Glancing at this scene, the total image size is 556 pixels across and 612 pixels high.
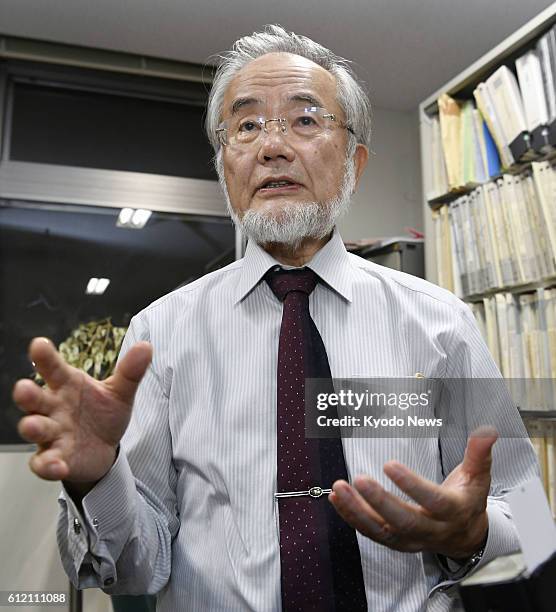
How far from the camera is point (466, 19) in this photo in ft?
8.00

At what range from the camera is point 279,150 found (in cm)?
99

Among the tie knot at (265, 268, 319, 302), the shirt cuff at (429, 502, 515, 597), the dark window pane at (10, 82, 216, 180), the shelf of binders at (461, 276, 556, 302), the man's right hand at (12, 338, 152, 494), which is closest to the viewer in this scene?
the shirt cuff at (429, 502, 515, 597)

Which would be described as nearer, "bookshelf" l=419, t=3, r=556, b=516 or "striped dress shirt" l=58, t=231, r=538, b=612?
"striped dress shirt" l=58, t=231, r=538, b=612

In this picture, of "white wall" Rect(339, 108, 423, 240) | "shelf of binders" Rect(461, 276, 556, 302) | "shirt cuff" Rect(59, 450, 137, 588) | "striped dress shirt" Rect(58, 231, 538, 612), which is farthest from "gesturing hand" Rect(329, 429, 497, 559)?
"white wall" Rect(339, 108, 423, 240)

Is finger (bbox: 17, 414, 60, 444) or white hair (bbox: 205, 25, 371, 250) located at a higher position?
white hair (bbox: 205, 25, 371, 250)

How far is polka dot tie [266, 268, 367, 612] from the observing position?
72 centimetres

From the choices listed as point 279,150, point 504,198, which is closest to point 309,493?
point 279,150

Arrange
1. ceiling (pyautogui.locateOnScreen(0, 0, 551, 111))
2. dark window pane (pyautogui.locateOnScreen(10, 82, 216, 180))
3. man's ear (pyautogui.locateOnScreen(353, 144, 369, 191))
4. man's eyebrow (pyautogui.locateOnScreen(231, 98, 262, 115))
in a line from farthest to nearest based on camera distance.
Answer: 1. dark window pane (pyautogui.locateOnScreen(10, 82, 216, 180))
2. ceiling (pyautogui.locateOnScreen(0, 0, 551, 111))
3. man's ear (pyautogui.locateOnScreen(353, 144, 369, 191))
4. man's eyebrow (pyautogui.locateOnScreen(231, 98, 262, 115))

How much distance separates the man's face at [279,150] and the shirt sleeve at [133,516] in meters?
0.30

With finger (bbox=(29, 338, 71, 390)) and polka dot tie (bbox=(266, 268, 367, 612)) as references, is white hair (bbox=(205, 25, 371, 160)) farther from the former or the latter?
finger (bbox=(29, 338, 71, 390))

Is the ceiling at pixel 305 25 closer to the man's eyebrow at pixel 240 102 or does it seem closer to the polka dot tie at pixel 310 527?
the man's eyebrow at pixel 240 102

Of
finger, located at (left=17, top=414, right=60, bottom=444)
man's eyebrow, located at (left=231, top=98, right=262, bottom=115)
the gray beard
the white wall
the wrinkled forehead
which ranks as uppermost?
the white wall

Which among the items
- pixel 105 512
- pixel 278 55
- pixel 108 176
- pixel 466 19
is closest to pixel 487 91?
pixel 466 19

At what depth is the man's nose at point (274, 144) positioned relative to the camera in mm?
994
